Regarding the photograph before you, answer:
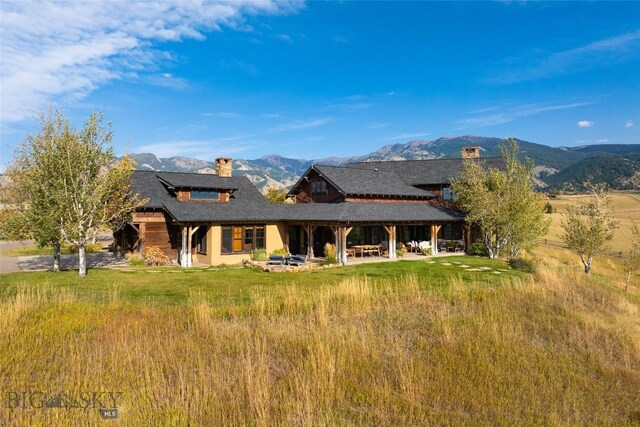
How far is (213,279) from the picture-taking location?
61.2 feet

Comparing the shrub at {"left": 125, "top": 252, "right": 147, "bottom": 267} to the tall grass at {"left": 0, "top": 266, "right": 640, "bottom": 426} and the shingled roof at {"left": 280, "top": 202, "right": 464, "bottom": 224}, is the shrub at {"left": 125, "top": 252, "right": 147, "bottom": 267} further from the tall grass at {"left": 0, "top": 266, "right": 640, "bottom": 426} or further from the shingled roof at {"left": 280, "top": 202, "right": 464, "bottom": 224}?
the tall grass at {"left": 0, "top": 266, "right": 640, "bottom": 426}

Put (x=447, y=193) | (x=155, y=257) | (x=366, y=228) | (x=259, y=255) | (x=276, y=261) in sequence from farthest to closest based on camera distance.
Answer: (x=447, y=193), (x=366, y=228), (x=259, y=255), (x=155, y=257), (x=276, y=261)

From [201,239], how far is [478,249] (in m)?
19.4

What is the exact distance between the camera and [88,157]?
19.4 meters

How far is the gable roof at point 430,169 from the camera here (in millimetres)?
34000

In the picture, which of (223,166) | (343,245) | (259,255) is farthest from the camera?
(223,166)

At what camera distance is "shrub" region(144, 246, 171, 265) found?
82.1 feet

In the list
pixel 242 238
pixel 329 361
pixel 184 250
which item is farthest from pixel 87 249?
pixel 329 361

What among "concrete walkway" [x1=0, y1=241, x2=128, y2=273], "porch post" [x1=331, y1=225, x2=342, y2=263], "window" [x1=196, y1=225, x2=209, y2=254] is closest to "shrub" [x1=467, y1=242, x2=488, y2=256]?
"porch post" [x1=331, y1=225, x2=342, y2=263]

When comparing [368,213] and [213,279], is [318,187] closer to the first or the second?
[368,213]

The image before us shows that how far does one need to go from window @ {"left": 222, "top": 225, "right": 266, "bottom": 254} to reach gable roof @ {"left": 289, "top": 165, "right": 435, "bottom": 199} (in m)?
6.69

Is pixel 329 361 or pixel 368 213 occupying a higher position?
pixel 368 213

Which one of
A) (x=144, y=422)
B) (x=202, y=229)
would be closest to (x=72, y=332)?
(x=144, y=422)

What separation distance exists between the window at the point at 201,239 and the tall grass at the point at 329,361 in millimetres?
14064
